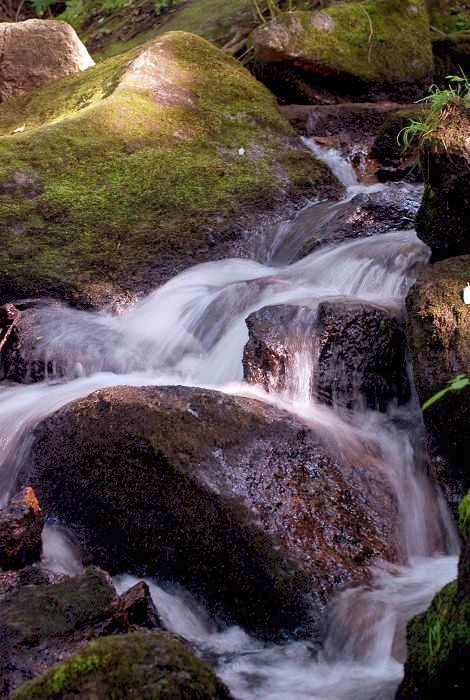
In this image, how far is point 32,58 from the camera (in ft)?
30.8

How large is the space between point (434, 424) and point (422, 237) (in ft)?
4.61

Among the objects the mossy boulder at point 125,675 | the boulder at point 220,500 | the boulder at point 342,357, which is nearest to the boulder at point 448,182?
the boulder at point 342,357

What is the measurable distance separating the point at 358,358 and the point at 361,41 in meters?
6.01

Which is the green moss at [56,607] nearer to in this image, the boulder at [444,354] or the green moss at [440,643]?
the green moss at [440,643]

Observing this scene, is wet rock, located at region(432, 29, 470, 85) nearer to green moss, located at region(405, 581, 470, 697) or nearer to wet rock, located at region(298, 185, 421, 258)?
wet rock, located at region(298, 185, 421, 258)

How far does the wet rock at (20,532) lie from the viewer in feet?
11.1

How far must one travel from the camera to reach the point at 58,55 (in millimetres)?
9406

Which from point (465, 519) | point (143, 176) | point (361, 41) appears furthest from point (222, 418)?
point (361, 41)

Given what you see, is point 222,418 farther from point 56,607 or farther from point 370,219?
point 370,219

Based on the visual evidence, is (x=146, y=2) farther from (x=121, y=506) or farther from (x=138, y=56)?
(x=121, y=506)

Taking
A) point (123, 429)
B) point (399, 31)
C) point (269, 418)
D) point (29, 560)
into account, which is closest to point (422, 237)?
point (269, 418)

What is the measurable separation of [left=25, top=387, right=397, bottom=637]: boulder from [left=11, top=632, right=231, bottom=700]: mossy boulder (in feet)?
3.63

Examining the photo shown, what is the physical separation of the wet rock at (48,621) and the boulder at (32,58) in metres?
7.80

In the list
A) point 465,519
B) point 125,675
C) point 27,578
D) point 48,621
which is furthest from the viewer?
point 27,578
